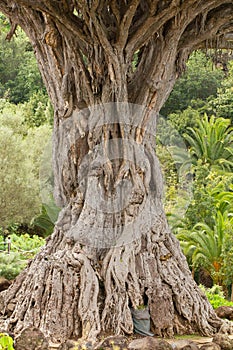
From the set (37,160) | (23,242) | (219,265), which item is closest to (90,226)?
(219,265)

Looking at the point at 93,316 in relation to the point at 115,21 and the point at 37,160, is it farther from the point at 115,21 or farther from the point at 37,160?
the point at 37,160

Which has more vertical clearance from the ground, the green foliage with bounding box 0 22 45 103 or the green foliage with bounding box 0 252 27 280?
the green foliage with bounding box 0 22 45 103

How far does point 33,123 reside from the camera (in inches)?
987

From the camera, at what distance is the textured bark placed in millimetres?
6801

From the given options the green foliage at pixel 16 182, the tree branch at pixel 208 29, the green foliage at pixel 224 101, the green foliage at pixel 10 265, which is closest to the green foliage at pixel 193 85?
the green foliage at pixel 224 101

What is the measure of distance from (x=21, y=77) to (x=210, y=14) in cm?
2234

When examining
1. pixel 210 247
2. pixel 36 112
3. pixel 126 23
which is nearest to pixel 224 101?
pixel 36 112

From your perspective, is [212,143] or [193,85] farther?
[193,85]

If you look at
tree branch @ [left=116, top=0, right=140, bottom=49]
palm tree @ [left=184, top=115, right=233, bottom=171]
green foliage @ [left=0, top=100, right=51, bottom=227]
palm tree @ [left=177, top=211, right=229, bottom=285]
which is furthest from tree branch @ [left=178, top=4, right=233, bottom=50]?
palm tree @ [left=184, top=115, right=233, bottom=171]

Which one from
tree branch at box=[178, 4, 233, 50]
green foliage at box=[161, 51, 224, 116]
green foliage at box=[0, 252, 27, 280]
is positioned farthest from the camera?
green foliage at box=[161, 51, 224, 116]

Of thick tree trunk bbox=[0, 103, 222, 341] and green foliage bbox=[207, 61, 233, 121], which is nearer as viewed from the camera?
thick tree trunk bbox=[0, 103, 222, 341]

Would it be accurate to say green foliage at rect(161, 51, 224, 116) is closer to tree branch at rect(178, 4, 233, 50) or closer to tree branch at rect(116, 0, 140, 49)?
tree branch at rect(178, 4, 233, 50)

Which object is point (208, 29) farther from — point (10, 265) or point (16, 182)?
point (16, 182)

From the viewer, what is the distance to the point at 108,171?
725cm
